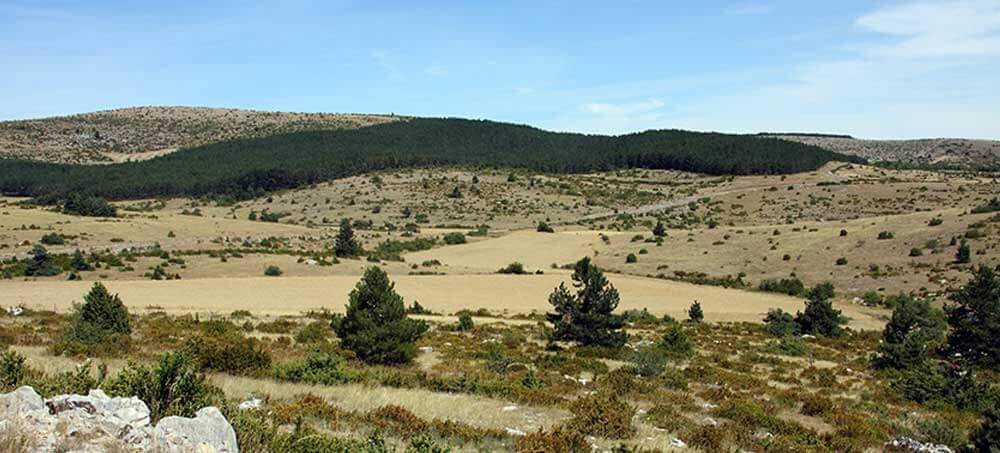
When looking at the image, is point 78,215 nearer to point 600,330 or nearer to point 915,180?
point 600,330

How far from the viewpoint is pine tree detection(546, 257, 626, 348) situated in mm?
24000

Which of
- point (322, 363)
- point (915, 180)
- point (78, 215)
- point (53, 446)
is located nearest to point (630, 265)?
point (322, 363)

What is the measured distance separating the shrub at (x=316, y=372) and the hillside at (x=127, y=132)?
528 feet

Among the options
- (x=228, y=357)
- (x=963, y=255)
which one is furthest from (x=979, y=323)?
(x=228, y=357)

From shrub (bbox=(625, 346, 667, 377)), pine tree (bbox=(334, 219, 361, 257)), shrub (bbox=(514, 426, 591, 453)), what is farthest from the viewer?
pine tree (bbox=(334, 219, 361, 257))

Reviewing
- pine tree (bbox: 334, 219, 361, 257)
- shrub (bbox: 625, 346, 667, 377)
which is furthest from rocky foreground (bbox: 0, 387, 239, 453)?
pine tree (bbox: 334, 219, 361, 257)

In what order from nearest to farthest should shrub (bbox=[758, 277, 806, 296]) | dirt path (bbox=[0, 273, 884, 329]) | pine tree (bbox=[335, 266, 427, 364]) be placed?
1. pine tree (bbox=[335, 266, 427, 364])
2. dirt path (bbox=[0, 273, 884, 329])
3. shrub (bbox=[758, 277, 806, 296])

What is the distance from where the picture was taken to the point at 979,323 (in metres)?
23.8

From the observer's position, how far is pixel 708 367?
65.7ft

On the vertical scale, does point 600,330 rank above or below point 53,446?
below

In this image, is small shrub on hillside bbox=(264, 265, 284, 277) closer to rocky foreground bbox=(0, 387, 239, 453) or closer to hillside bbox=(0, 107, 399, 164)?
rocky foreground bbox=(0, 387, 239, 453)

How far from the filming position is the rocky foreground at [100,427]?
16.2 ft

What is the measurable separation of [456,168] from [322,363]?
11899 cm

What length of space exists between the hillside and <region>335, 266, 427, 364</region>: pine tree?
156347 millimetres
